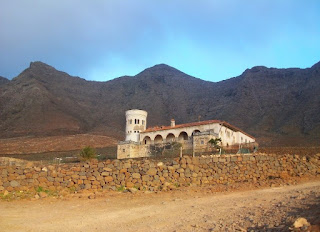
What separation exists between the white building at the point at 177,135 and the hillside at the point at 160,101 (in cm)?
3894

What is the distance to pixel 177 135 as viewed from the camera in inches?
1785

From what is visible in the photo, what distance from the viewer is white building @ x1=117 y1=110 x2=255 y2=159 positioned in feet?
132

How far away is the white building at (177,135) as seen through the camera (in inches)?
1582

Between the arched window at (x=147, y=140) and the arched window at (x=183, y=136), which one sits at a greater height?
the arched window at (x=183, y=136)

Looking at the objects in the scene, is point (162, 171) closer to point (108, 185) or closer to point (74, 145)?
point (108, 185)

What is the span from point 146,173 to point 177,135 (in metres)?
31.9

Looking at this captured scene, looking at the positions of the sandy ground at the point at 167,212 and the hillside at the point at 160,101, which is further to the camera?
the hillside at the point at 160,101

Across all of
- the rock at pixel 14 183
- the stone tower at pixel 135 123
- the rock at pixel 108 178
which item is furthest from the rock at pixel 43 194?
the stone tower at pixel 135 123

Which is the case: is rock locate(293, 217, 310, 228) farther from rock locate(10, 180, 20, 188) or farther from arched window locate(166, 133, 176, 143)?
arched window locate(166, 133, 176, 143)

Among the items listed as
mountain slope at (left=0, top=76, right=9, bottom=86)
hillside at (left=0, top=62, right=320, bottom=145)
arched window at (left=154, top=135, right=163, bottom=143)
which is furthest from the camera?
mountain slope at (left=0, top=76, right=9, bottom=86)

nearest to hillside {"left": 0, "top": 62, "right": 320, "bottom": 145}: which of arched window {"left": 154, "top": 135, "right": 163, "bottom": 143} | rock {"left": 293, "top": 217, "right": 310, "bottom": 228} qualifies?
arched window {"left": 154, "top": 135, "right": 163, "bottom": 143}

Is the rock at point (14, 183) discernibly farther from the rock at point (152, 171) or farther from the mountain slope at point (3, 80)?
the mountain slope at point (3, 80)

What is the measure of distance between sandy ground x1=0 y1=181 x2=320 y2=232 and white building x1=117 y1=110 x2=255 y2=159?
27.3 metres

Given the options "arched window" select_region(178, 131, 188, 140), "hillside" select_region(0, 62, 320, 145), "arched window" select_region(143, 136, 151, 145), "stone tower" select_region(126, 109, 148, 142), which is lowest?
"arched window" select_region(143, 136, 151, 145)
